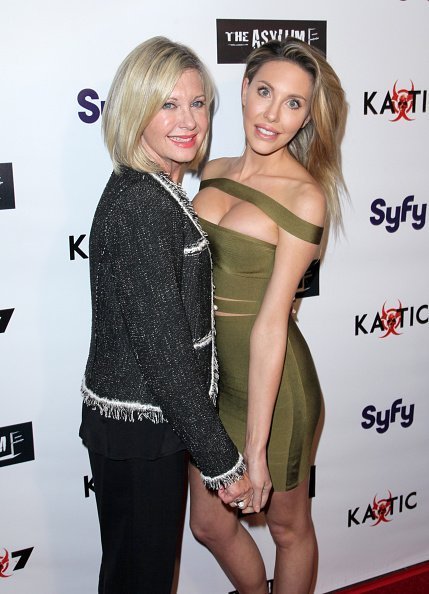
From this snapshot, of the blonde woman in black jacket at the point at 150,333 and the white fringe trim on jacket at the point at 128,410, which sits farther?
the white fringe trim on jacket at the point at 128,410

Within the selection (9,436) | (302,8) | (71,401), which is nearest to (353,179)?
(302,8)

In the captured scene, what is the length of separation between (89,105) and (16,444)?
98 centimetres

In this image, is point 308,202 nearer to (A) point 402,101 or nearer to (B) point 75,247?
(B) point 75,247

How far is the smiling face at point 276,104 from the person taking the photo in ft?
5.78

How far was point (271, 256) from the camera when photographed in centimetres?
176

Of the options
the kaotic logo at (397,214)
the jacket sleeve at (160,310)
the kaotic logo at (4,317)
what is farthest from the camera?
the kaotic logo at (397,214)

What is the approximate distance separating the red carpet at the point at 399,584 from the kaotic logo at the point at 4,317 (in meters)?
1.63

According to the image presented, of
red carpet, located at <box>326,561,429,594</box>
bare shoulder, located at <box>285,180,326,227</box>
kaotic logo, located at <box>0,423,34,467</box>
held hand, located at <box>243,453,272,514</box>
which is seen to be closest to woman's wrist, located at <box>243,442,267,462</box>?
held hand, located at <box>243,453,272,514</box>

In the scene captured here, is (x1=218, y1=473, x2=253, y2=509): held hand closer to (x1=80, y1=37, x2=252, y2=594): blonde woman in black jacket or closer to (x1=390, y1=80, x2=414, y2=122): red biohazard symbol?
(x1=80, y1=37, x2=252, y2=594): blonde woman in black jacket

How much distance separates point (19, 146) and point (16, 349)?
56 centimetres

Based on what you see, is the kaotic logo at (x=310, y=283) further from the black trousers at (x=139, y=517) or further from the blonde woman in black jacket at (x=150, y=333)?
the black trousers at (x=139, y=517)

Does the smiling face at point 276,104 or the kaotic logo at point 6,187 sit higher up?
the smiling face at point 276,104

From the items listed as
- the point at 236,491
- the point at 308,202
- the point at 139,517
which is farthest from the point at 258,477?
the point at 308,202

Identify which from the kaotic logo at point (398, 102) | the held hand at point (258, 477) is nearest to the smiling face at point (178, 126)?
the held hand at point (258, 477)
